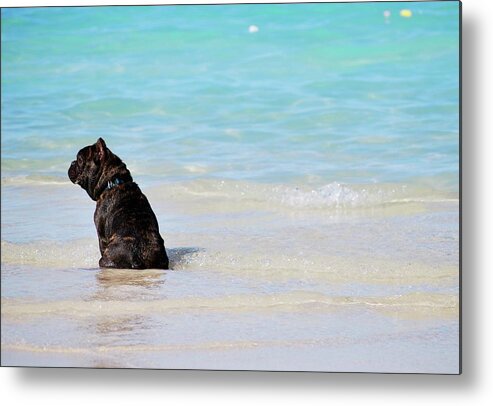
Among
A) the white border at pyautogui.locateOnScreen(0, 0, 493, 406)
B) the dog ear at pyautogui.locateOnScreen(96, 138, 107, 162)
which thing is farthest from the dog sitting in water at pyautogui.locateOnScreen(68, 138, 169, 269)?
the white border at pyautogui.locateOnScreen(0, 0, 493, 406)

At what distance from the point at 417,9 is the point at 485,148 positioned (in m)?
0.64

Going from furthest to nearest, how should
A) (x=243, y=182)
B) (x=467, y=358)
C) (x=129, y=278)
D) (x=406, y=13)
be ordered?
(x=243, y=182) < (x=129, y=278) < (x=406, y=13) < (x=467, y=358)

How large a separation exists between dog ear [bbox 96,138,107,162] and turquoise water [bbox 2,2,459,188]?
6 centimetres

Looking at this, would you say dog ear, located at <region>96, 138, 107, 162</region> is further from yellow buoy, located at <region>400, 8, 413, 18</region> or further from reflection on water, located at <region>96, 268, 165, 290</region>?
yellow buoy, located at <region>400, 8, 413, 18</region>

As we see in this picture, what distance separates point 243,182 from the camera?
467 centimetres

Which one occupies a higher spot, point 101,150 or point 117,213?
point 101,150

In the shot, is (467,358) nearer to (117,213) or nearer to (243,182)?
(243,182)

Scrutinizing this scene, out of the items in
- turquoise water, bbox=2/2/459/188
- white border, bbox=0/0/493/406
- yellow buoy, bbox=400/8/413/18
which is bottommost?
white border, bbox=0/0/493/406

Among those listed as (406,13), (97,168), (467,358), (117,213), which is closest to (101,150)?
(97,168)

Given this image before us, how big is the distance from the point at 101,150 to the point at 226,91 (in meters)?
0.59

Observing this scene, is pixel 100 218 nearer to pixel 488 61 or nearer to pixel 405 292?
pixel 405 292

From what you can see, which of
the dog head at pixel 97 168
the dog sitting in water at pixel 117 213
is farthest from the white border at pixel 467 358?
the dog head at pixel 97 168

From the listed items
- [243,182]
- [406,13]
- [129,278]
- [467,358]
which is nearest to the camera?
[467,358]

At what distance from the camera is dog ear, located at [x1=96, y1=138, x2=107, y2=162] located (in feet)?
15.2
